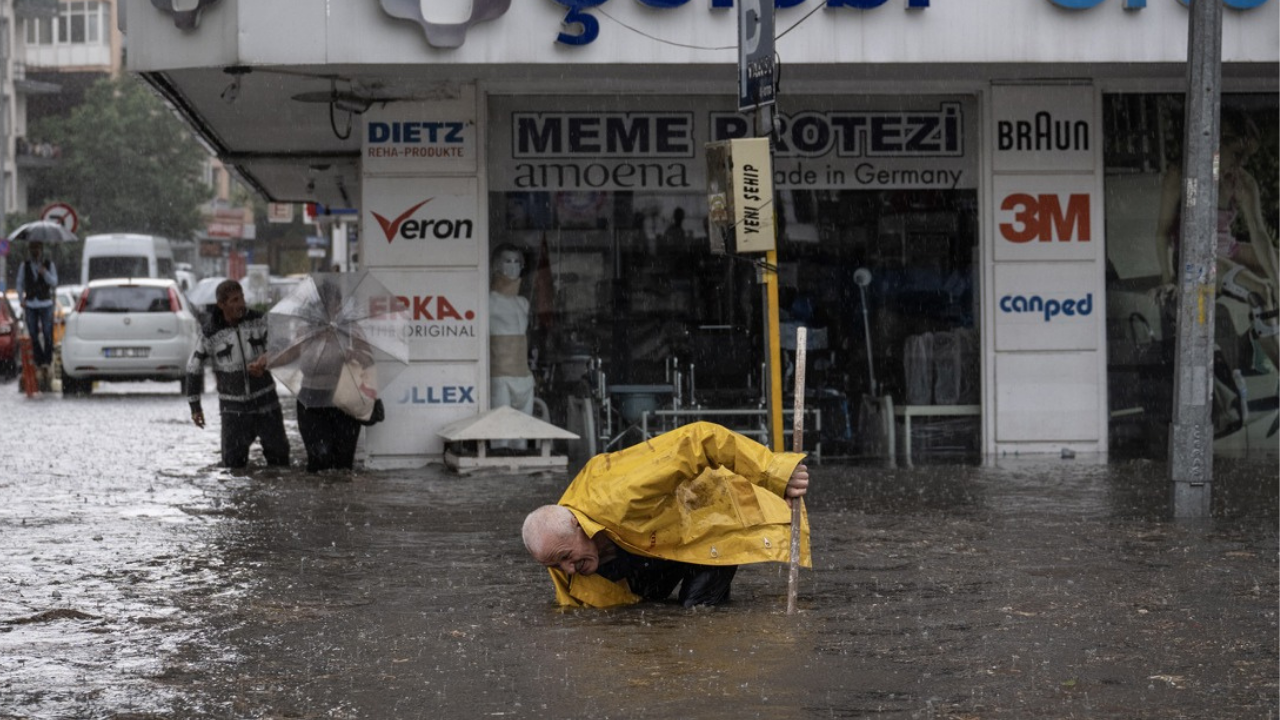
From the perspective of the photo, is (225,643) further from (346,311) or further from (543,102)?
(543,102)

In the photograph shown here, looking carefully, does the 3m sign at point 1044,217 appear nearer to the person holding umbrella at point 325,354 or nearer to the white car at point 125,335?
the person holding umbrella at point 325,354

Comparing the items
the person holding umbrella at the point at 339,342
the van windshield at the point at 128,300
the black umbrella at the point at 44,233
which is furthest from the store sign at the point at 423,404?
the black umbrella at the point at 44,233

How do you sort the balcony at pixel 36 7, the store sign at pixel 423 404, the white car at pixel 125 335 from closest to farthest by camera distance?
the store sign at pixel 423 404
the white car at pixel 125 335
the balcony at pixel 36 7

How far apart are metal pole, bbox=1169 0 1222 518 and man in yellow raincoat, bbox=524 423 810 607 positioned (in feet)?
13.2

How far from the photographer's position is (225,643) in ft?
25.1

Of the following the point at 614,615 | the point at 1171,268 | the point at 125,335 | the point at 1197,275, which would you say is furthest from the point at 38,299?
the point at 614,615

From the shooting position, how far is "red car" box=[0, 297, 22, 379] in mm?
31938

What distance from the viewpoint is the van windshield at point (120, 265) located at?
5247cm

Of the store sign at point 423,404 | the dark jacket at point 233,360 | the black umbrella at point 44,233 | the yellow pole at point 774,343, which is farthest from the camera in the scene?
the black umbrella at point 44,233

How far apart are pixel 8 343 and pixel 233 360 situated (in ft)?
60.6

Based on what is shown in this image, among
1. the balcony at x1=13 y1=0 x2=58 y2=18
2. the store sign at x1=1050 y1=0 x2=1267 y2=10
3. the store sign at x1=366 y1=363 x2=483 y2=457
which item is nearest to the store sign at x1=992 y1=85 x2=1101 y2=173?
the store sign at x1=1050 y1=0 x2=1267 y2=10

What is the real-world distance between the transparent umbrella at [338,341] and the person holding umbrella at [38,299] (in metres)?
13.1

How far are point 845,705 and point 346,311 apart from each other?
878cm

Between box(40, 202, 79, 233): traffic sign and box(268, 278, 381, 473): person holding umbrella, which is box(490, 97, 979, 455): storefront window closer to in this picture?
box(268, 278, 381, 473): person holding umbrella
